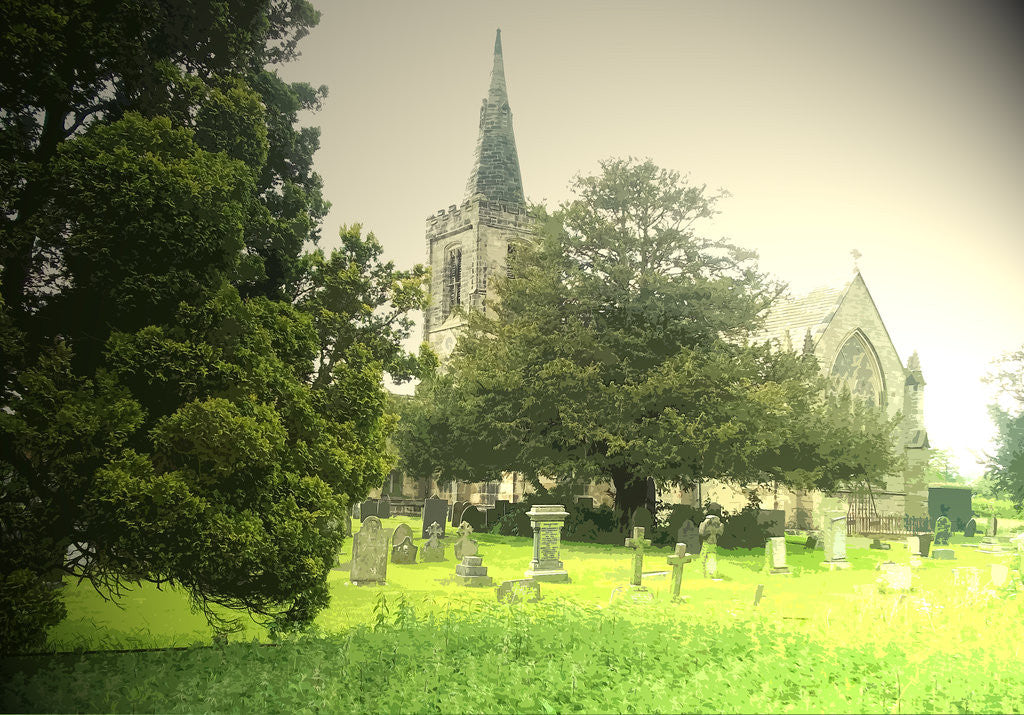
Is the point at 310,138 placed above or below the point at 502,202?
below

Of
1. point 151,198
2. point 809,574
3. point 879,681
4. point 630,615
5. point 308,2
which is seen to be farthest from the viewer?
point 809,574

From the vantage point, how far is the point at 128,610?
9.12 m

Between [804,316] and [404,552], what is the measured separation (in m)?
21.0

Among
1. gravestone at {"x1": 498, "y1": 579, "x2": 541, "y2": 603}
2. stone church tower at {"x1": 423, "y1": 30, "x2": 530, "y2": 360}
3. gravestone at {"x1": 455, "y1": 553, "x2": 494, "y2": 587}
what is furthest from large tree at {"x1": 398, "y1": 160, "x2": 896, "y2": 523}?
stone church tower at {"x1": 423, "y1": 30, "x2": 530, "y2": 360}

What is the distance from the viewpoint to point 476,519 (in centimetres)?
2359

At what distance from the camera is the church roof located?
28.3 meters

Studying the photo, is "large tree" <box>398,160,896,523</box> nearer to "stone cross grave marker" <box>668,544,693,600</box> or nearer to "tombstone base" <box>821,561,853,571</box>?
"tombstone base" <box>821,561,853,571</box>

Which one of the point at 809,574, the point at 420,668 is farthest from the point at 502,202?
the point at 420,668

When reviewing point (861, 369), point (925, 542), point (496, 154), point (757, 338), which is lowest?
point (925, 542)

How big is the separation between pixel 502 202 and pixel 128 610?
26242mm

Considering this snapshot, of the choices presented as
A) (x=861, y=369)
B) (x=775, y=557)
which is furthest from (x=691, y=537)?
(x=861, y=369)

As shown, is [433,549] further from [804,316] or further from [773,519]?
[804,316]

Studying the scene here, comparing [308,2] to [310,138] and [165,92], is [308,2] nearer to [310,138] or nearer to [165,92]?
[310,138]

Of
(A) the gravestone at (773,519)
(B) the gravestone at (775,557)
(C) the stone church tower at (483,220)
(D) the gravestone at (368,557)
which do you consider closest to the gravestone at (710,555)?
(B) the gravestone at (775,557)
